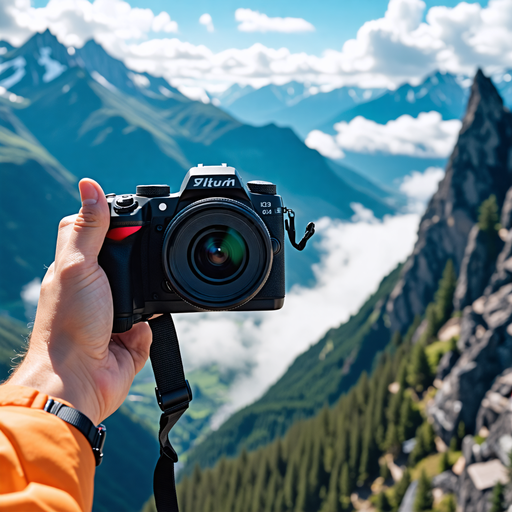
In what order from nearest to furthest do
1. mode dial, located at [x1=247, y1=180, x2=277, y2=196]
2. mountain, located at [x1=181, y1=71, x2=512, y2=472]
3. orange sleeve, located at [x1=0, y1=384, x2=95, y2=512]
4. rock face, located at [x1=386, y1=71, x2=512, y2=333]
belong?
orange sleeve, located at [x1=0, y1=384, x2=95, y2=512] < mode dial, located at [x1=247, y1=180, x2=277, y2=196] < rock face, located at [x1=386, y1=71, x2=512, y2=333] < mountain, located at [x1=181, y1=71, x2=512, y2=472]

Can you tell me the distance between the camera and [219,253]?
4.21m

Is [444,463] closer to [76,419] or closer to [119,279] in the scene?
[119,279]

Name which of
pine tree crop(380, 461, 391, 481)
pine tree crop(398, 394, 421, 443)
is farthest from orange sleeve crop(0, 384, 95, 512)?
pine tree crop(380, 461, 391, 481)

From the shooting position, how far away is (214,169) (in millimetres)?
4477

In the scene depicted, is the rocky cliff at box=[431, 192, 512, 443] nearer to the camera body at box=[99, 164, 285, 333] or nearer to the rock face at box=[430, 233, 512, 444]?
the rock face at box=[430, 233, 512, 444]

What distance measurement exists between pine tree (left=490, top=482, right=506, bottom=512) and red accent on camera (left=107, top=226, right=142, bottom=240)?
51582 millimetres

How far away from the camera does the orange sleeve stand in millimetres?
2088

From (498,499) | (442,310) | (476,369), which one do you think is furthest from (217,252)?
(442,310)

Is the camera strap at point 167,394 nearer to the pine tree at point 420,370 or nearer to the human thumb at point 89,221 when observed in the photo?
the human thumb at point 89,221

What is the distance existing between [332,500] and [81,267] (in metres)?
85.4

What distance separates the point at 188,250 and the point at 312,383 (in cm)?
17794

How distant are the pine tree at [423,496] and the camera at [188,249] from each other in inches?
2443

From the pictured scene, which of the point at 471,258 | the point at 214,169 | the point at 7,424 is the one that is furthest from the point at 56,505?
the point at 471,258

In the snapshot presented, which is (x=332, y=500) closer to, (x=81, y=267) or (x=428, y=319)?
(x=428, y=319)
